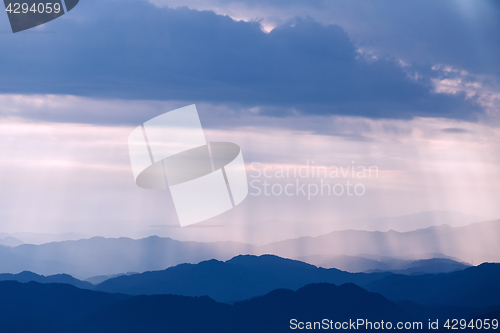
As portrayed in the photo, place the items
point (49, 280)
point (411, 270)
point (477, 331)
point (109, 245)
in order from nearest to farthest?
1. point (477, 331)
2. point (49, 280)
3. point (411, 270)
4. point (109, 245)

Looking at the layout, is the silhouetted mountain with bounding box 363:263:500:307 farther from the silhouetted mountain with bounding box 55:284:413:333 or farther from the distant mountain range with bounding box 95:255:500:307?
the silhouetted mountain with bounding box 55:284:413:333

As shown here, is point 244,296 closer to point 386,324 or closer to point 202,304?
point 202,304

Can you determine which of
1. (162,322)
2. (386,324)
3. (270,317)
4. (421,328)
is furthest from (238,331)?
(421,328)

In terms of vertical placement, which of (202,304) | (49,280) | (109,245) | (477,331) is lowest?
(477,331)

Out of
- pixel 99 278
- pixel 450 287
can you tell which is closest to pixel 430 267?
pixel 450 287

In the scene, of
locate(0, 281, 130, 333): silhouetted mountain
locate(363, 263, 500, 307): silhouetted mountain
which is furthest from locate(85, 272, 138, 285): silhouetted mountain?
locate(363, 263, 500, 307): silhouetted mountain

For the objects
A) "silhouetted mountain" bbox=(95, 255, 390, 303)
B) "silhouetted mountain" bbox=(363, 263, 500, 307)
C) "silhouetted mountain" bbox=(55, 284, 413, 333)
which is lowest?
"silhouetted mountain" bbox=(55, 284, 413, 333)
